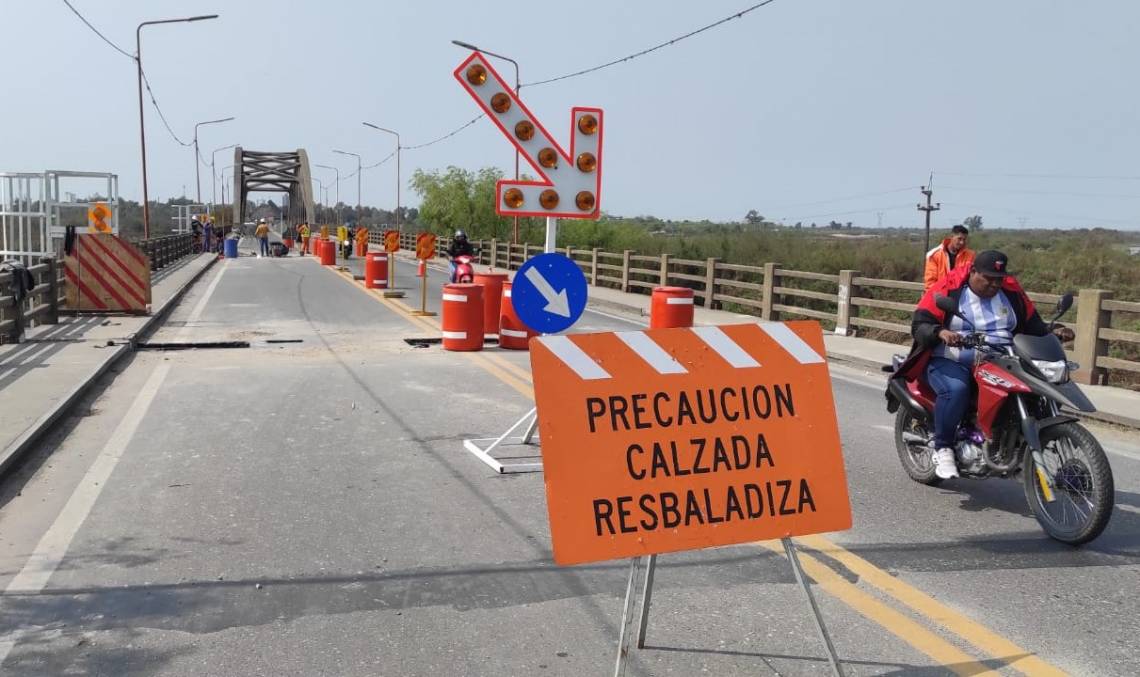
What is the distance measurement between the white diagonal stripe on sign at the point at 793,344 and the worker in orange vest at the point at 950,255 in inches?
270

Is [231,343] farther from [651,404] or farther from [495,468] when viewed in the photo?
[651,404]

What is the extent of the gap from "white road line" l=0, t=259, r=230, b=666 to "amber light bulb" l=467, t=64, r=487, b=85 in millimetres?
3659

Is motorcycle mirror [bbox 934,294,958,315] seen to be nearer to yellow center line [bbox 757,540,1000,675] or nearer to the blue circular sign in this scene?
yellow center line [bbox 757,540,1000,675]

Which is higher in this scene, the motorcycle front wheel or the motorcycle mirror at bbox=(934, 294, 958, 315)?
the motorcycle mirror at bbox=(934, 294, 958, 315)

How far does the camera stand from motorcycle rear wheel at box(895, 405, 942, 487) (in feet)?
22.1

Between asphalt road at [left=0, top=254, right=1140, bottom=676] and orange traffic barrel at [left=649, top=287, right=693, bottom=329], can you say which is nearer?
asphalt road at [left=0, top=254, right=1140, bottom=676]

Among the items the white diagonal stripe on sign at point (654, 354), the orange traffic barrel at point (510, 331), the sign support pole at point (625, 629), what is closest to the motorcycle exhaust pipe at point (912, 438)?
the white diagonal stripe on sign at point (654, 354)

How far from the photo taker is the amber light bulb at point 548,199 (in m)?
7.46

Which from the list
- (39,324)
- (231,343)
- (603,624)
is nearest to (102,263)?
(39,324)

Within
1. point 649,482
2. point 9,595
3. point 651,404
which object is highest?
point 651,404

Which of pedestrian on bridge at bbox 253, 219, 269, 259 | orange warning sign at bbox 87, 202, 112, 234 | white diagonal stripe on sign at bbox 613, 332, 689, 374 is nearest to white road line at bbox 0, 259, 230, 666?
white diagonal stripe on sign at bbox 613, 332, 689, 374

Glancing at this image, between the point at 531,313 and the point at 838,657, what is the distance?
3932mm

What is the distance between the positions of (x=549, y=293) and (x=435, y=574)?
2938 millimetres

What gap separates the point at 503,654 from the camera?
4.07 m
